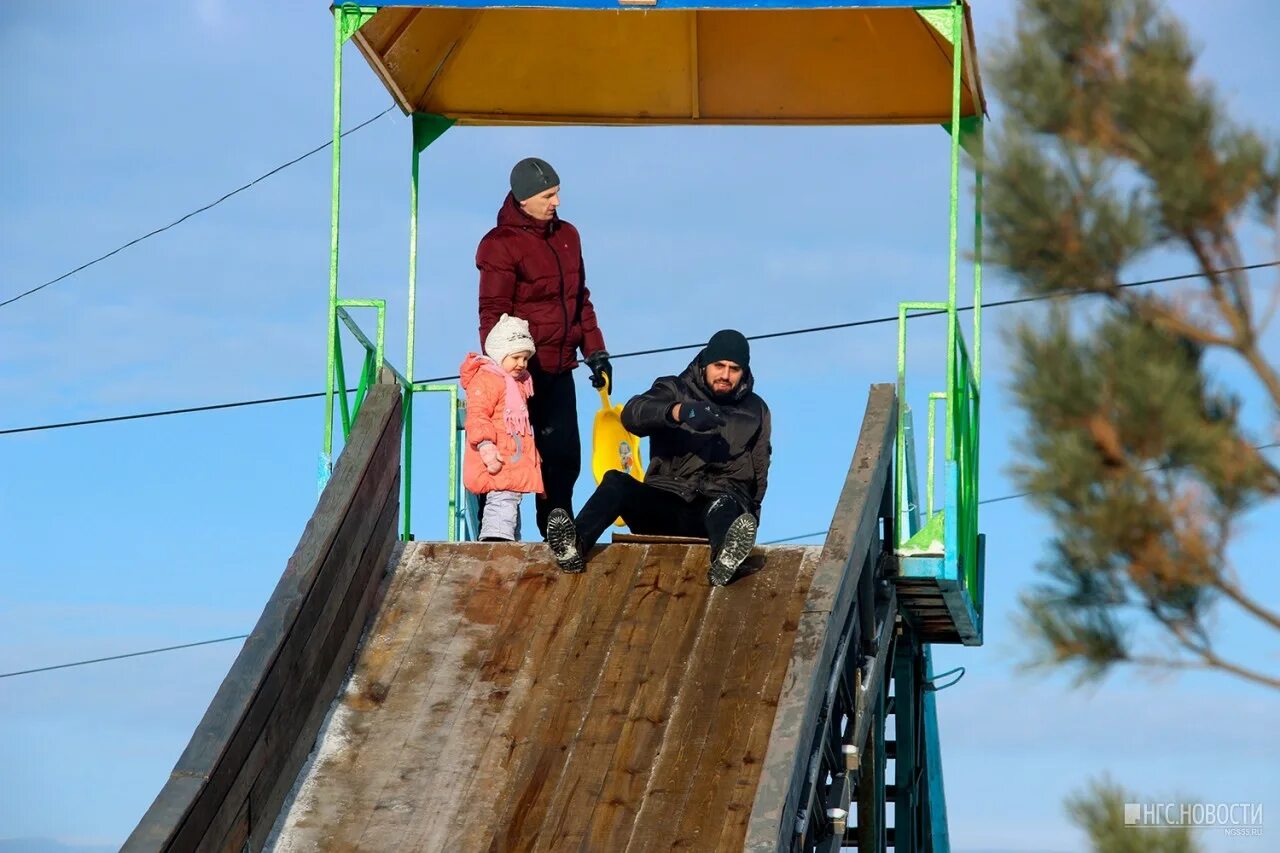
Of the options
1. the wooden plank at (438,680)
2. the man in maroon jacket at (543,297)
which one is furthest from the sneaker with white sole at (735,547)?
the man in maroon jacket at (543,297)

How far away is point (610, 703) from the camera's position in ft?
26.0

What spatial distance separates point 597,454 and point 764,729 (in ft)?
10.5

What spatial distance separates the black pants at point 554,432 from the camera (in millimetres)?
9820

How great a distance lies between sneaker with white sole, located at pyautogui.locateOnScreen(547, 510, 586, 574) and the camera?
28.3 ft

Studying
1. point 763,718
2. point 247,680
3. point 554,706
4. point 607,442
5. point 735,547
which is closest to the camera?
point 247,680

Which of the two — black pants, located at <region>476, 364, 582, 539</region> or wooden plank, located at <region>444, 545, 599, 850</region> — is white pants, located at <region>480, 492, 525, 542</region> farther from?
wooden plank, located at <region>444, 545, 599, 850</region>

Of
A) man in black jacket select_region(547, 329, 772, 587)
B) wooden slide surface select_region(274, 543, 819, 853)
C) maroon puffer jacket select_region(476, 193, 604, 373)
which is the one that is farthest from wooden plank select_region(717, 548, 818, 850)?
maroon puffer jacket select_region(476, 193, 604, 373)

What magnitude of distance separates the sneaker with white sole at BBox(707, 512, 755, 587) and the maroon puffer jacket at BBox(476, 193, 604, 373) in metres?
1.77

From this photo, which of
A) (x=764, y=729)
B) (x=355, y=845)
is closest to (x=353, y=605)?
(x=355, y=845)

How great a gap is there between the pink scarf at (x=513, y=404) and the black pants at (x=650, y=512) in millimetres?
597

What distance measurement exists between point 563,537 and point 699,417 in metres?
0.78

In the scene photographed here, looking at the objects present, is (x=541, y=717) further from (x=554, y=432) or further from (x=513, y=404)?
(x=554, y=432)

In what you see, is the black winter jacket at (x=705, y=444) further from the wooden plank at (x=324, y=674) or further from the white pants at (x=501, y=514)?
the wooden plank at (x=324, y=674)

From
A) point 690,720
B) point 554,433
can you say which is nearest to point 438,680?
point 690,720
